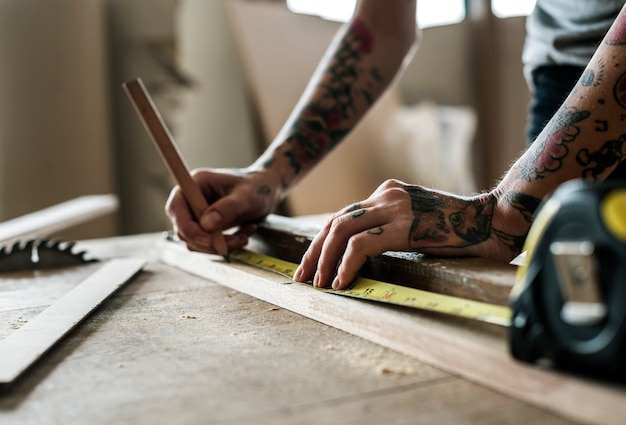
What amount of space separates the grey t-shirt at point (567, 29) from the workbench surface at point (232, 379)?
113 centimetres

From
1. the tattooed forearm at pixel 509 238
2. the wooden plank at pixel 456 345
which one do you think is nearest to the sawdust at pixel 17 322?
the wooden plank at pixel 456 345

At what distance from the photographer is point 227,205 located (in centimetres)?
162

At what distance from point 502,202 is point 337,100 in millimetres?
811

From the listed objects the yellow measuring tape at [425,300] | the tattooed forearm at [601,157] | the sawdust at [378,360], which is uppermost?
the tattooed forearm at [601,157]

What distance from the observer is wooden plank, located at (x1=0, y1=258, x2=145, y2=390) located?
0.93 meters

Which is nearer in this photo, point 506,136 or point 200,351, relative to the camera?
point 200,351

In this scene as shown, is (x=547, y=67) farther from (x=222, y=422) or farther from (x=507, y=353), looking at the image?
(x=222, y=422)

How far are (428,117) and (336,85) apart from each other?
321 centimetres

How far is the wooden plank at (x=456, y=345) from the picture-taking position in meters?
0.69

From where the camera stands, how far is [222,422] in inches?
28.4

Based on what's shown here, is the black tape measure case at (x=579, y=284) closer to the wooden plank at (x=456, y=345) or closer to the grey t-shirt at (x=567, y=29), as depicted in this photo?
the wooden plank at (x=456, y=345)

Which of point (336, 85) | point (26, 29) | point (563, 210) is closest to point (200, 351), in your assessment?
point (563, 210)

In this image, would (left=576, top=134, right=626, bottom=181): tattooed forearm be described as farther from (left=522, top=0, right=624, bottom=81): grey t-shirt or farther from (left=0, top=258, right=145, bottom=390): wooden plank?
(left=0, top=258, right=145, bottom=390): wooden plank

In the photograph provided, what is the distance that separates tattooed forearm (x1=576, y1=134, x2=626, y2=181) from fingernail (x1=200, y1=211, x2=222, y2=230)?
2.61 feet
